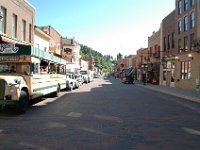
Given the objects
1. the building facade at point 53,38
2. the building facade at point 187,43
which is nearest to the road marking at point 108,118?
the building facade at point 187,43

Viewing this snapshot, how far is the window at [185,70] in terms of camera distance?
3984 centimetres

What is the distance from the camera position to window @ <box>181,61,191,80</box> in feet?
131

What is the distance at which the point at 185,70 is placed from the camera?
41.4 m

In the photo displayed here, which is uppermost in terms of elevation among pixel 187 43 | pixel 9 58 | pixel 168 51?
pixel 187 43

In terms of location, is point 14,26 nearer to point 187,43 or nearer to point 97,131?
point 187,43

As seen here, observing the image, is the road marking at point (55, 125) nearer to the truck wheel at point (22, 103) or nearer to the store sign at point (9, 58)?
the truck wheel at point (22, 103)

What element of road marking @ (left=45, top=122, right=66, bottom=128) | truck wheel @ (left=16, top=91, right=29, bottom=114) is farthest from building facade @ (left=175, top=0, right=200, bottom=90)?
road marking @ (left=45, top=122, right=66, bottom=128)

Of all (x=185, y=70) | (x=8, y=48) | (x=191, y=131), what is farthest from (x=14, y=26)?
(x=191, y=131)

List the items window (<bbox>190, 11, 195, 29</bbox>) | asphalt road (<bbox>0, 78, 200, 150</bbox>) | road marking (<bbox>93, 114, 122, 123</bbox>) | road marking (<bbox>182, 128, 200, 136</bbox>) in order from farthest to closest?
window (<bbox>190, 11, 195, 29</bbox>) → road marking (<bbox>93, 114, 122, 123</bbox>) → road marking (<bbox>182, 128, 200, 136</bbox>) → asphalt road (<bbox>0, 78, 200, 150</bbox>)

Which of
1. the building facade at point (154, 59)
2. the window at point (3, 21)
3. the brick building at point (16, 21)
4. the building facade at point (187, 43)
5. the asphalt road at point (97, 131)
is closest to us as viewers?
the asphalt road at point (97, 131)

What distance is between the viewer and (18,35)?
103 feet

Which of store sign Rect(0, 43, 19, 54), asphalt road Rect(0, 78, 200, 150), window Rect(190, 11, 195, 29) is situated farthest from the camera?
window Rect(190, 11, 195, 29)

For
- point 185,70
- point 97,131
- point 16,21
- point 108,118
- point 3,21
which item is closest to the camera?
point 97,131

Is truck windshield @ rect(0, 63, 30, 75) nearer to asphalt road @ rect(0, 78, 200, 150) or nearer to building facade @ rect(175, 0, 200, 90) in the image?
asphalt road @ rect(0, 78, 200, 150)
